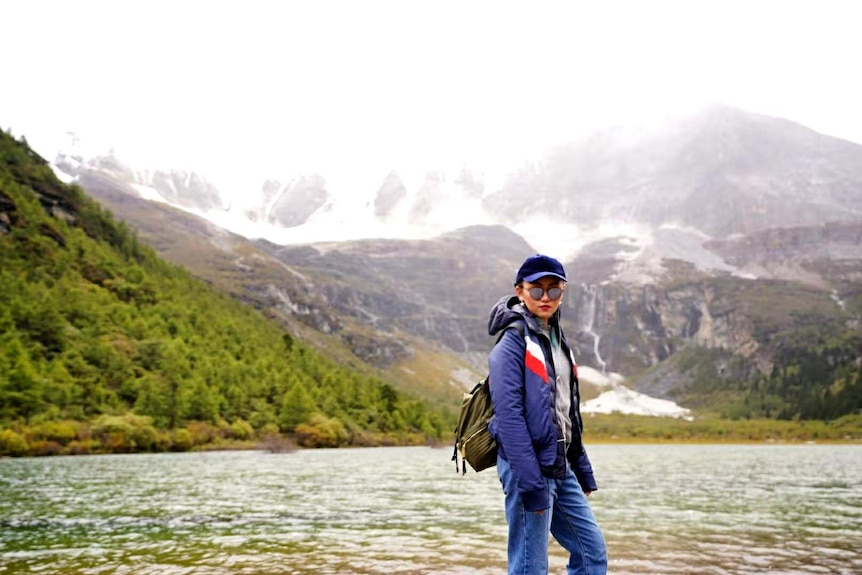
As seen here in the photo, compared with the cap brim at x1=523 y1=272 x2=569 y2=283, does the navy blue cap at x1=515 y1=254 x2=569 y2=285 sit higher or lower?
higher

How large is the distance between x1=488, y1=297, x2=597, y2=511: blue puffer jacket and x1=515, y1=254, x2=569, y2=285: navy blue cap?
0.50m

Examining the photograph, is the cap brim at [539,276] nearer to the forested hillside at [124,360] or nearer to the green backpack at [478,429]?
the green backpack at [478,429]

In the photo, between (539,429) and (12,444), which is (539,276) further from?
(12,444)

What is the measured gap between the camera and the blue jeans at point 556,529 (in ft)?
24.5

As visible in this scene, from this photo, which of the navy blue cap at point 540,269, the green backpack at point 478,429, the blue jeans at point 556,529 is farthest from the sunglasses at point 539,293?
the blue jeans at point 556,529

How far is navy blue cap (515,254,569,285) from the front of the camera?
8062 millimetres

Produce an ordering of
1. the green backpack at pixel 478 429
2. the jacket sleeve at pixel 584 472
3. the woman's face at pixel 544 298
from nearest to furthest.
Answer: the green backpack at pixel 478 429
the woman's face at pixel 544 298
the jacket sleeve at pixel 584 472

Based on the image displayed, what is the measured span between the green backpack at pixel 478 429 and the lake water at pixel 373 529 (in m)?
6.86

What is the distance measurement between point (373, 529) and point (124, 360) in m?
100

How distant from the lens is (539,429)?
24.1 ft

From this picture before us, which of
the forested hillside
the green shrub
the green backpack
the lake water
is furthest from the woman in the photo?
the forested hillside

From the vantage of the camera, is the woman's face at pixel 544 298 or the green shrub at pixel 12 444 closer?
the woman's face at pixel 544 298

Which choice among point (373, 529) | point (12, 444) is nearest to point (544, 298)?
point (373, 529)

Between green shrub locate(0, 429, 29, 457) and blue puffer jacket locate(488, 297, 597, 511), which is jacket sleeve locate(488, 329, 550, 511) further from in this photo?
green shrub locate(0, 429, 29, 457)
